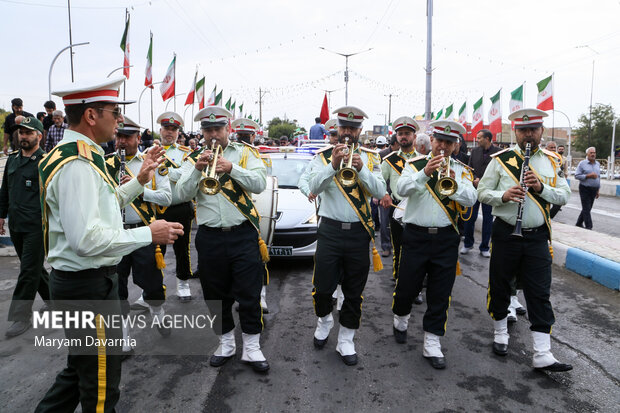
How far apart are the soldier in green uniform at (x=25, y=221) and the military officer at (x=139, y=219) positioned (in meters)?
0.89

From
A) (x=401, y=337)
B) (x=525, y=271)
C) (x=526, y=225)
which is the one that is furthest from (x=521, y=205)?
(x=401, y=337)

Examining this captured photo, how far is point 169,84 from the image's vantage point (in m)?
16.7

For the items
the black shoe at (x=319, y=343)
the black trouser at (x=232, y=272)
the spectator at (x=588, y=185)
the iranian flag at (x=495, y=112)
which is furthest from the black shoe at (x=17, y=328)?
the iranian flag at (x=495, y=112)

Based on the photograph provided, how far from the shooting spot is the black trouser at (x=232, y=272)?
381 centimetres

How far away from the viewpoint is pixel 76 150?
2.29 metres

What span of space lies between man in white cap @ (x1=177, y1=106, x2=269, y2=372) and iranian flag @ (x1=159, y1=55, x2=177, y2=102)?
44.8 ft

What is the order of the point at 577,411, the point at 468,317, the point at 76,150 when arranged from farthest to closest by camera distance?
the point at 468,317 → the point at 577,411 → the point at 76,150

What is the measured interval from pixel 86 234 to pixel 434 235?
2991 millimetres

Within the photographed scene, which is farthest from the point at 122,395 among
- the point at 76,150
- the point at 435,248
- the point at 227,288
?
the point at 435,248

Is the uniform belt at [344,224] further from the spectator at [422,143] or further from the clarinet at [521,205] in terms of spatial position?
the spectator at [422,143]

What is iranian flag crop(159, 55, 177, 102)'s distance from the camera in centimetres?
1631

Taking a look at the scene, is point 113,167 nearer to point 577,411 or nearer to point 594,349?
point 577,411

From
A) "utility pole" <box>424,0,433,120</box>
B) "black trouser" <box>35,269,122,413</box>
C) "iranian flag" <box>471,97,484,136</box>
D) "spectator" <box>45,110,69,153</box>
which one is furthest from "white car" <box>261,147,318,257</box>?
"iranian flag" <box>471,97,484,136</box>

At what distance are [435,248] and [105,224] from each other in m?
2.87
